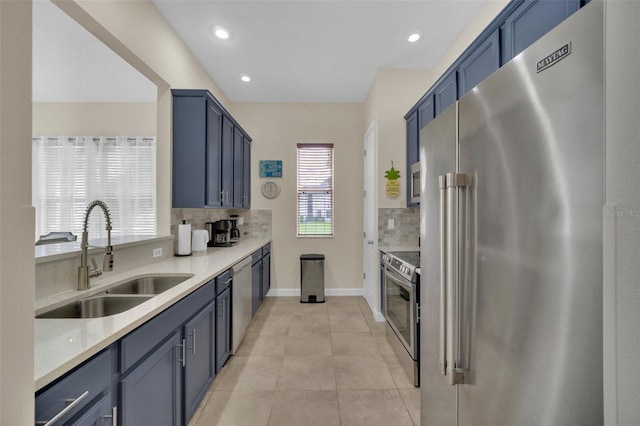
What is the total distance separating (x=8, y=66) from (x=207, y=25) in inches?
112

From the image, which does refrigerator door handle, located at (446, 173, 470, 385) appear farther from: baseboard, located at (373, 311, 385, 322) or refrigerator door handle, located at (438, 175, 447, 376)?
baseboard, located at (373, 311, 385, 322)

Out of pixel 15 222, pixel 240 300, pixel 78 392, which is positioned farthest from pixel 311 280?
pixel 15 222

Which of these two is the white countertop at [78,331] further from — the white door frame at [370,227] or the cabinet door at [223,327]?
the white door frame at [370,227]

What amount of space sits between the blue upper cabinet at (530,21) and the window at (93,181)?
15.1 feet

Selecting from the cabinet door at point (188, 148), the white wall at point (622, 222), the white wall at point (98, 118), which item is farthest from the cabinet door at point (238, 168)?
the white wall at point (622, 222)

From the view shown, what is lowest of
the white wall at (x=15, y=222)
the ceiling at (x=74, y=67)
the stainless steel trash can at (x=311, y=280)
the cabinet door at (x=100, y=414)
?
the stainless steel trash can at (x=311, y=280)

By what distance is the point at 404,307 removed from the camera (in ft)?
7.84

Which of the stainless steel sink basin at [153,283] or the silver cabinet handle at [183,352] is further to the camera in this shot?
the stainless steel sink basin at [153,283]


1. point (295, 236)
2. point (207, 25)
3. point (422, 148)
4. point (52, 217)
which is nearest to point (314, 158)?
point (295, 236)

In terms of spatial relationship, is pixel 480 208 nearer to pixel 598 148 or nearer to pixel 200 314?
pixel 598 148

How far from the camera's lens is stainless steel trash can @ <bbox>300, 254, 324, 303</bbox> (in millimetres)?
4297

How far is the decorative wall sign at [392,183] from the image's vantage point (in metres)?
3.51

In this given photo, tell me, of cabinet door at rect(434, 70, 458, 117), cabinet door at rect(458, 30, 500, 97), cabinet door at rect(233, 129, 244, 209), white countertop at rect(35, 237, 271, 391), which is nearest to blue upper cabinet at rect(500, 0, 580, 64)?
cabinet door at rect(458, 30, 500, 97)

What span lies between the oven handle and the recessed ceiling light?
2981mm
